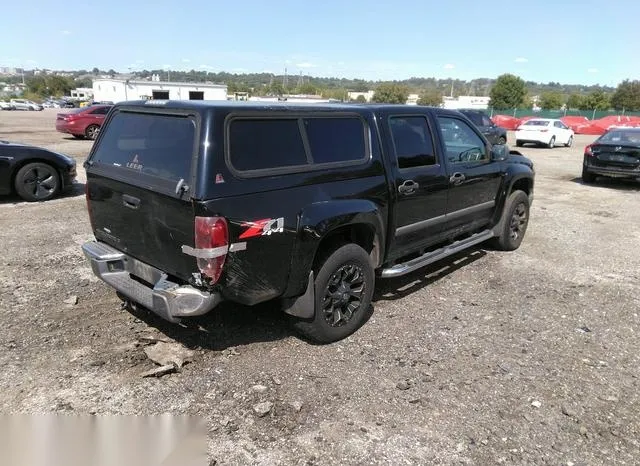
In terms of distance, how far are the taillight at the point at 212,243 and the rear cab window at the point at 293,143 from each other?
38 cm

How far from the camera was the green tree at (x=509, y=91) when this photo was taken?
87.2 m

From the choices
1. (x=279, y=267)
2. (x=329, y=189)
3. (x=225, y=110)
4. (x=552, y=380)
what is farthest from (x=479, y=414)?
(x=225, y=110)

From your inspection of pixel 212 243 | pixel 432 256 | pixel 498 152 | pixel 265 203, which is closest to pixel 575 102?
pixel 498 152

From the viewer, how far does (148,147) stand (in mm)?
3732

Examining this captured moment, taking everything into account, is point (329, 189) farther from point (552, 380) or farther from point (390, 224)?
point (552, 380)

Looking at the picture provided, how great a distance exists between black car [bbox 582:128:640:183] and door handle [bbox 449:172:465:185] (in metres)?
9.19

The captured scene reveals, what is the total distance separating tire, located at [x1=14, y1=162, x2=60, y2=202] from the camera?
890 centimetres

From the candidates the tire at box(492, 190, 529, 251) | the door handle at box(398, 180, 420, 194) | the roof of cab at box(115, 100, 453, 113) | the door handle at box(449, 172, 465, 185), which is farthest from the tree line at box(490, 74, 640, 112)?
the roof of cab at box(115, 100, 453, 113)

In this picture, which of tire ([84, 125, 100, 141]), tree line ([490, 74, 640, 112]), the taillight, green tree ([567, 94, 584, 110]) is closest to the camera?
the taillight

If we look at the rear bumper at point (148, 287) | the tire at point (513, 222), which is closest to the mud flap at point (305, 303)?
the rear bumper at point (148, 287)

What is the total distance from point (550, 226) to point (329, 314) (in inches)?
232

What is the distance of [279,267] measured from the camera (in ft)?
11.8

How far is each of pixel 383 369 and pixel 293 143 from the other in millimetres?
1817

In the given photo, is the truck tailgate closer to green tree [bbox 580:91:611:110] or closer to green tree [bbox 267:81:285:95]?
green tree [bbox 580:91:611:110]
